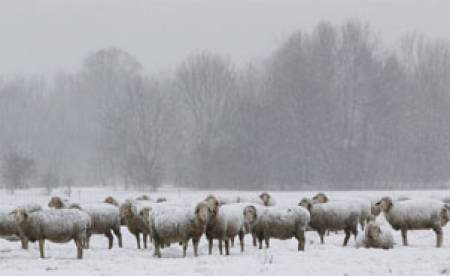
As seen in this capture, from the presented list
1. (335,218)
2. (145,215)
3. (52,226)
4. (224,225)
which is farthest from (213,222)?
(335,218)

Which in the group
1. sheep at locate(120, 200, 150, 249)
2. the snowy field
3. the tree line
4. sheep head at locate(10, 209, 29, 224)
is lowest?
the snowy field

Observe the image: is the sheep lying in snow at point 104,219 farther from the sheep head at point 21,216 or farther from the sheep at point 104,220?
the sheep head at point 21,216

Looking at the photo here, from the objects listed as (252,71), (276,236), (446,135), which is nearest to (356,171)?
(446,135)

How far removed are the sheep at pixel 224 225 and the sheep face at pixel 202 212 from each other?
2.42ft

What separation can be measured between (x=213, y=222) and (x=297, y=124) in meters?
51.8

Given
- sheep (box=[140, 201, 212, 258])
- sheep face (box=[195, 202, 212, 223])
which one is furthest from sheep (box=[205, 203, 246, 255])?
sheep face (box=[195, 202, 212, 223])

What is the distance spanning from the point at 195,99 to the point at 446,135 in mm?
30979

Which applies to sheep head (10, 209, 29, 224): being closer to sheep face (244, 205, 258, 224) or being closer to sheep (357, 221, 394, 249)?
sheep face (244, 205, 258, 224)

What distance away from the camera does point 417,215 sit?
24.5 meters

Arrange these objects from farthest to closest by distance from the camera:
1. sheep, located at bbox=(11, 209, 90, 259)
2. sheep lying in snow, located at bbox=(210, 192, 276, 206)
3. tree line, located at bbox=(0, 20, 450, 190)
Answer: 1. tree line, located at bbox=(0, 20, 450, 190)
2. sheep lying in snow, located at bbox=(210, 192, 276, 206)
3. sheep, located at bbox=(11, 209, 90, 259)

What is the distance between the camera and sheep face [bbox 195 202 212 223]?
2111 centimetres

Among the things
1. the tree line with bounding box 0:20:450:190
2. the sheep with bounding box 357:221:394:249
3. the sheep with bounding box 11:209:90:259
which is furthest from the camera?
the tree line with bounding box 0:20:450:190

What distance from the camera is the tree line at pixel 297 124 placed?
72.6 m

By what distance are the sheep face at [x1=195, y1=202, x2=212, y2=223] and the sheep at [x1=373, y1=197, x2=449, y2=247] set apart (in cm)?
756
